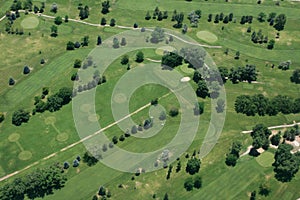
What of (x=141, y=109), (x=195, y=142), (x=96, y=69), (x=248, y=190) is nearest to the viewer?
(x=248, y=190)

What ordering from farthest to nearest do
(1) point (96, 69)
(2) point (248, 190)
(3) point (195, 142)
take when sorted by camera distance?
(1) point (96, 69)
(3) point (195, 142)
(2) point (248, 190)

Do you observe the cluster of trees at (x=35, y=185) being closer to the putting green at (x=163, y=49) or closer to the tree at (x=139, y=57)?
the tree at (x=139, y=57)

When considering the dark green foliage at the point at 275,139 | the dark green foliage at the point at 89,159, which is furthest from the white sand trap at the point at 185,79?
the dark green foliage at the point at 89,159

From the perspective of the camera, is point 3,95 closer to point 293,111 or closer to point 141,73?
point 141,73

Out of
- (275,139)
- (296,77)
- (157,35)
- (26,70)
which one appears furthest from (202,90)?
(26,70)

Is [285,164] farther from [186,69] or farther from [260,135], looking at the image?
[186,69]

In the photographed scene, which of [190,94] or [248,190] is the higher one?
[190,94]

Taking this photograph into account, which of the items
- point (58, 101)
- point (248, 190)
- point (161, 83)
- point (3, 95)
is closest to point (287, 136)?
point (248, 190)
